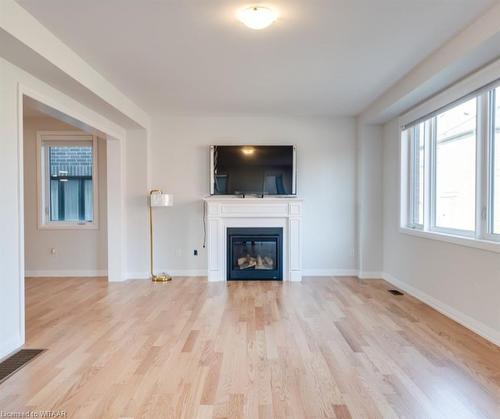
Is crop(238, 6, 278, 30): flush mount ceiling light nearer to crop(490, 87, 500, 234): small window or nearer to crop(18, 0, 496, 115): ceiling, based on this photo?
crop(18, 0, 496, 115): ceiling

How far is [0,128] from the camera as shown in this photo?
8.69 feet

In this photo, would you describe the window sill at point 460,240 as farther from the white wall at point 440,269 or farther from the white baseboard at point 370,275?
the white baseboard at point 370,275

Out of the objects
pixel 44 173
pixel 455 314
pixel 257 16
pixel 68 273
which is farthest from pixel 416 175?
pixel 44 173

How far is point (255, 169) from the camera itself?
17.7 feet

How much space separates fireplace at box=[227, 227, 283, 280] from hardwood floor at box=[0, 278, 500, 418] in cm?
102

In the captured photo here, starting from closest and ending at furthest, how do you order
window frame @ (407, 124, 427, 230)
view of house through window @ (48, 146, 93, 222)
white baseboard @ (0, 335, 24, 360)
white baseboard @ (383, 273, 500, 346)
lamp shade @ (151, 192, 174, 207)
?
white baseboard @ (0, 335, 24, 360) < white baseboard @ (383, 273, 500, 346) < window frame @ (407, 124, 427, 230) < lamp shade @ (151, 192, 174, 207) < view of house through window @ (48, 146, 93, 222)

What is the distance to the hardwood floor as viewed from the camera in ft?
6.59

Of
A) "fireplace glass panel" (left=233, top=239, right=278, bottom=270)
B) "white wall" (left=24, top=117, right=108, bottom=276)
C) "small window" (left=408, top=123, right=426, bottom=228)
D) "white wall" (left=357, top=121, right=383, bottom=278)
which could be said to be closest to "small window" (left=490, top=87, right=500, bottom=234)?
"small window" (left=408, top=123, right=426, bottom=228)

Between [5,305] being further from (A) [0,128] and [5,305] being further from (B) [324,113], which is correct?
(B) [324,113]

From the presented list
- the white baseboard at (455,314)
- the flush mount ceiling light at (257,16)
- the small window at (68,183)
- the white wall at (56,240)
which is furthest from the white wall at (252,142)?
the flush mount ceiling light at (257,16)

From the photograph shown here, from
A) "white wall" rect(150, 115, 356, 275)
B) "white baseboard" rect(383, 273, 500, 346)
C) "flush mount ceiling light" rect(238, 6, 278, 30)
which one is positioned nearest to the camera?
"flush mount ceiling light" rect(238, 6, 278, 30)

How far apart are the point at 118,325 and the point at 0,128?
200 centimetres

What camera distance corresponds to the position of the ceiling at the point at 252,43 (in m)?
2.44

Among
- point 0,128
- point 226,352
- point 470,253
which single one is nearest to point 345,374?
point 226,352
